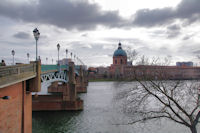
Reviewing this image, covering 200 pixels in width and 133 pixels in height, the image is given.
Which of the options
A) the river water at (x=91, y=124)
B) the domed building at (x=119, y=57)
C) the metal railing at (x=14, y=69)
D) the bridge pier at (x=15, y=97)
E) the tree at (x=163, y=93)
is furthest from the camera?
the domed building at (x=119, y=57)

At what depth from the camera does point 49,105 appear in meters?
24.8

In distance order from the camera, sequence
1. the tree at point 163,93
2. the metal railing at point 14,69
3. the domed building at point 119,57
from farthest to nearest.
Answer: the domed building at point 119,57, the tree at point 163,93, the metal railing at point 14,69

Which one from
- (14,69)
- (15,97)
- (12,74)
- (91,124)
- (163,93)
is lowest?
(91,124)

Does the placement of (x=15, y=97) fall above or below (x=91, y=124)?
above

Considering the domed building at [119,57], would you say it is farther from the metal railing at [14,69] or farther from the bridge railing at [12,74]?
the bridge railing at [12,74]

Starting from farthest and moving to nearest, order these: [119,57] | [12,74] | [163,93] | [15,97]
Answer: [119,57] → [163,93] → [15,97] → [12,74]

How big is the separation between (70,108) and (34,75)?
15.1 m

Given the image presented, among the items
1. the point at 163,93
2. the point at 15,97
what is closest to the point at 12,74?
the point at 15,97

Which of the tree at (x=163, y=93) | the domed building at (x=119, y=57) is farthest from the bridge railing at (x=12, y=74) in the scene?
the domed building at (x=119, y=57)

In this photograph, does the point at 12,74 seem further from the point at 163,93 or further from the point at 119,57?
the point at 119,57

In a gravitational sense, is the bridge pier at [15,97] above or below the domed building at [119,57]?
below

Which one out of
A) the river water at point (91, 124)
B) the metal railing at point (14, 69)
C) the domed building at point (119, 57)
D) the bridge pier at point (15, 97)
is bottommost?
the river water at point (91, 124)

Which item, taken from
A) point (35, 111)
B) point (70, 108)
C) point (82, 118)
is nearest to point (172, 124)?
point (82, 118)

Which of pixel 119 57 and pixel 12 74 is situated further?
pixel 119 57
